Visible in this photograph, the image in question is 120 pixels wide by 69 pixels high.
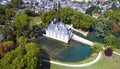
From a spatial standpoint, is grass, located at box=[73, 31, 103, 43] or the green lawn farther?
grass, located at box=[73, 31, 103, 43]

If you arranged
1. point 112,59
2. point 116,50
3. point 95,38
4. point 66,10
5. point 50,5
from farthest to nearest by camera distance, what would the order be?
1. point 50,5
2. point 66,10
3. point 95,38
4. point 116,50
5. point 112,59

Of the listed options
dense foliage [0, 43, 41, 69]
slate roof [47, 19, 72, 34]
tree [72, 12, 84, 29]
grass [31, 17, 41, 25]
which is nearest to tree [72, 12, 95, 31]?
tree [72, 12, 84, 29]

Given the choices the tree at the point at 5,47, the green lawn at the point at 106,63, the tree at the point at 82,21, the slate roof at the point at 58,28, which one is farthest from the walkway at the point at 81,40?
the tree at the point at 5,47

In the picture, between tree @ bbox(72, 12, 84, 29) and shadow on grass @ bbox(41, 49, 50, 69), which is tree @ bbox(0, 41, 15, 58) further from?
tree @ bbox(72, 12, 84, 29)

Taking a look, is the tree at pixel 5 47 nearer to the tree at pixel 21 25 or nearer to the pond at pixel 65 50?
the tree at pixel 21 25

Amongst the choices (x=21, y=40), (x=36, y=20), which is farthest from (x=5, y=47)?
(x=36, y=20)

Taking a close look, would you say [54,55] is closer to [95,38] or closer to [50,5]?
[95,38]

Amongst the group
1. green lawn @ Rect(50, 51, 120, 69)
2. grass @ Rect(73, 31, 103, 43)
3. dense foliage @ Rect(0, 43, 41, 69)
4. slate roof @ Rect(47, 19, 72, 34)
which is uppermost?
dense foliage @ Rect(0, 43, 41, 69)

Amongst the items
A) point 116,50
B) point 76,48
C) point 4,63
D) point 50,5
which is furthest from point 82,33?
point 4,63
